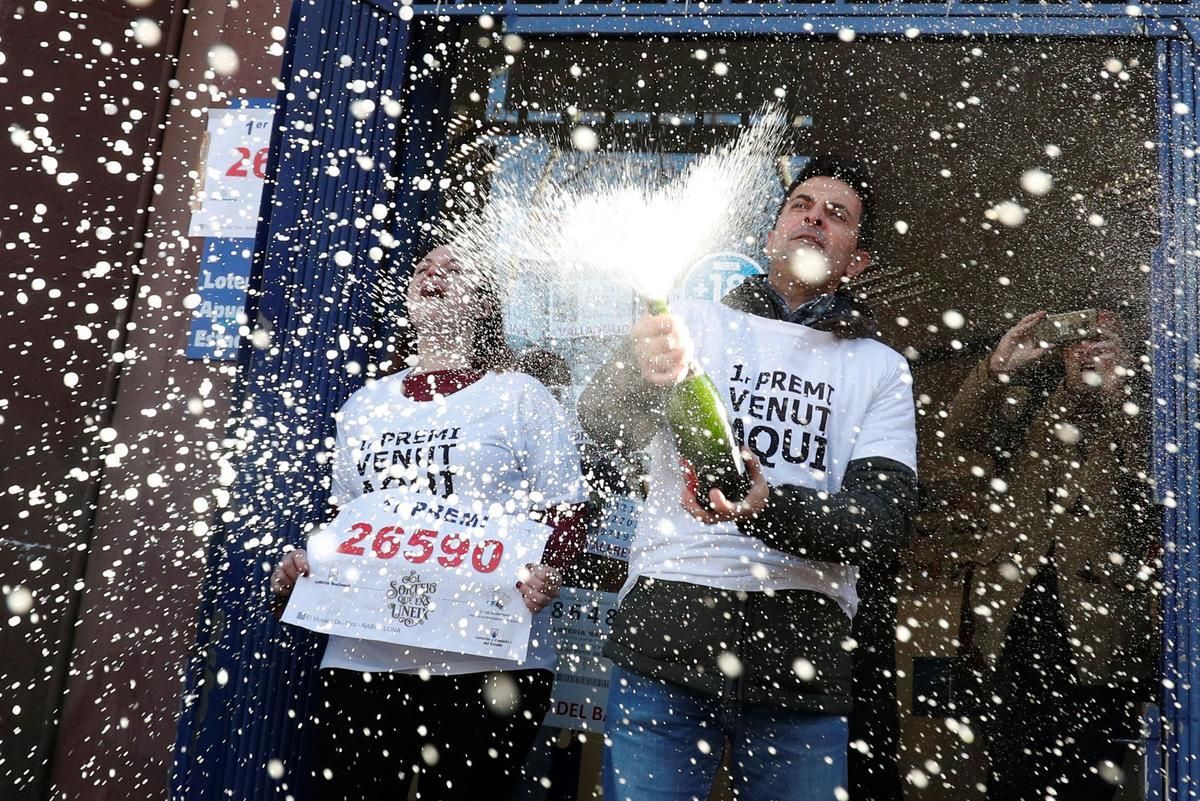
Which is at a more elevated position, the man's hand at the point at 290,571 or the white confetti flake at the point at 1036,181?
the white confetti flake at the point at 1036,181

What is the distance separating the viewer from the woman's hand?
2.20 m

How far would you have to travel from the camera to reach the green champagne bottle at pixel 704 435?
195cm

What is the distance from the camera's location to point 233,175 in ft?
11.7

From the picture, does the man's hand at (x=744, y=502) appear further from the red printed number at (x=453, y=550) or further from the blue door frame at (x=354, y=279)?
the blue door frame at (x=354, y=279)

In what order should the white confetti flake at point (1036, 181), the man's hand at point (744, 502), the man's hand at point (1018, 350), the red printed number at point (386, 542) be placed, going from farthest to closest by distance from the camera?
the white confetti flake at point (1036, 181) → the man's hand at point (1018, 350) → the red printed number at point (386, 542) → the man's hand at point (744, 502)

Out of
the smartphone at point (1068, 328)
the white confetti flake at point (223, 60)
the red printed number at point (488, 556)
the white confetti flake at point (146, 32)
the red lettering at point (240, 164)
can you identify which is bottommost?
the red printed number at point (488, 556)

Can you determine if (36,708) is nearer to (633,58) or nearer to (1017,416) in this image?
(633,58)

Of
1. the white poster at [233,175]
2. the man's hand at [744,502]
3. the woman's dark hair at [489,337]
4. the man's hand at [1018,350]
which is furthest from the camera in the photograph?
the white poster at [233,175]

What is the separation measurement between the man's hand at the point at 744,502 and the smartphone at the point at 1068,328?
170 cm

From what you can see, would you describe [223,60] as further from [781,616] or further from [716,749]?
[716,749]

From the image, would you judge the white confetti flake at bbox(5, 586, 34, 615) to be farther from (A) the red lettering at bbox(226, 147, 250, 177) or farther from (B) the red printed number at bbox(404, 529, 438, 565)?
(B) the red printed number at bbox(404, 529, 438, 565)

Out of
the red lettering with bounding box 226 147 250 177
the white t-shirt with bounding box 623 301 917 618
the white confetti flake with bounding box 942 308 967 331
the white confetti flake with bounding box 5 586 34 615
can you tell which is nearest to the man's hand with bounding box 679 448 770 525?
the white t-shirt with bounding box 623 301 917 618

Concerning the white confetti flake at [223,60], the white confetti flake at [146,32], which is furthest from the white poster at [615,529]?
the white confetti flake at [146,32]

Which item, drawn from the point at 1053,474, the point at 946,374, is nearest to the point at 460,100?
the point at 946,374
